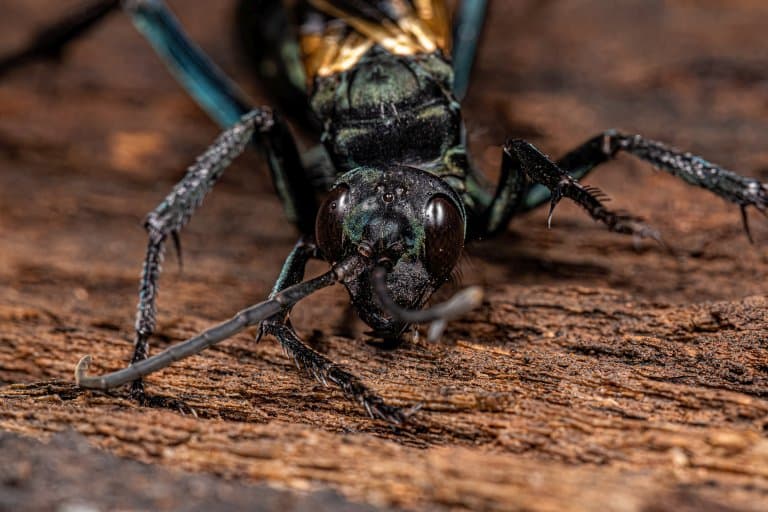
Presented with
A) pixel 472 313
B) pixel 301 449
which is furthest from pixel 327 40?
pixel 301 449

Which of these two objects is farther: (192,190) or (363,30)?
(363,30)

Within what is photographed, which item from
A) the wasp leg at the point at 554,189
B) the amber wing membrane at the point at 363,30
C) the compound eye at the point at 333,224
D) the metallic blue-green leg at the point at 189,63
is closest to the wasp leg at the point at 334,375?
the compound eye at the point at 333,224

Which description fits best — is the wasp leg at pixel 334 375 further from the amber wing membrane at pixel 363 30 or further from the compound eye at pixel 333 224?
the amber wing membrane at pixel 363 30

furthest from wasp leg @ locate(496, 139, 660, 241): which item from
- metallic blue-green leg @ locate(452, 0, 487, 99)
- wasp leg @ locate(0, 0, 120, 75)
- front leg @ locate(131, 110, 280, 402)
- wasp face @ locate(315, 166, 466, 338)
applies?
wasp leg @ locate(0, 0, 120, 75)

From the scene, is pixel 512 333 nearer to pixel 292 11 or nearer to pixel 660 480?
pixel 660 480

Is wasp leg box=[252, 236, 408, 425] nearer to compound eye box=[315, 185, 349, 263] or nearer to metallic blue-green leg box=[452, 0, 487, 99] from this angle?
compound eye box=[315, 185, 349, 263]

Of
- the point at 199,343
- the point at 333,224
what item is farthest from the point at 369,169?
the point at 199,343

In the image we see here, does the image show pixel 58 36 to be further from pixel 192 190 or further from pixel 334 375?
pixel 334 375
